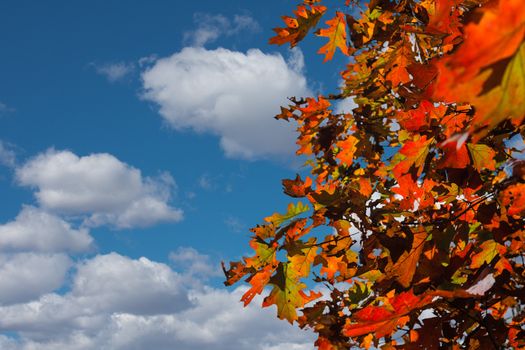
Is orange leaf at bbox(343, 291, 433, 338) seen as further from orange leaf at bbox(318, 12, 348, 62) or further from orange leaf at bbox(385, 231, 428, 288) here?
orange leaf at bbox(318, 12, 348, 62)

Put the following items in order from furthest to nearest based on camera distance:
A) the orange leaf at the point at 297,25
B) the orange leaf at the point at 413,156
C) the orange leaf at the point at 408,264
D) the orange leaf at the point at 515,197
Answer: the orange leaf at the point at 297,25 → the orange leaf at the point at 413,156 → the orange leaf at the point at 408,264 → the orange leaf at the point at 515,197

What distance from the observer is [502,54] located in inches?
37.2

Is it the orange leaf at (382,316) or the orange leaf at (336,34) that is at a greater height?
the orange leaf at (336,34)

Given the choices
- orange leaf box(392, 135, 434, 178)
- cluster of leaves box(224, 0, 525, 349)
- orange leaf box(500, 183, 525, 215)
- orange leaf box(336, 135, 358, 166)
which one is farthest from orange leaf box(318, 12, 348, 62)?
orange leaf box(500, 183, 525, 215)

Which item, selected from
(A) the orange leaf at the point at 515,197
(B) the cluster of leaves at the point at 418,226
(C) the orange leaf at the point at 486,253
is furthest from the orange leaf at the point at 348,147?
(A) the orange leaf at the point at 515,197

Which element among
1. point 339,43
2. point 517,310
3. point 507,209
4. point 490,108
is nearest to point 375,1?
point 339,43

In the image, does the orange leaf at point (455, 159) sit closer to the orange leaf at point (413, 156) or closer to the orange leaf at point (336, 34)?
the orange leaf at point (413, 156)

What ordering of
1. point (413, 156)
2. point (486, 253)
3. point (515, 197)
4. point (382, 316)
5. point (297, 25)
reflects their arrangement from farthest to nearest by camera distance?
point (297, 25) → point (486, 253) → point (413, 156) → point (515, 197) → point (382, 316)

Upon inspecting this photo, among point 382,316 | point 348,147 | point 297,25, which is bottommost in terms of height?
point 382,316

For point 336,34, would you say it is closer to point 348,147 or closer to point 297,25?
point 297,25

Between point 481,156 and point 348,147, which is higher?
point 348,147

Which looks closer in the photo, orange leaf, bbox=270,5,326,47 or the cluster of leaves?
the cluster of leaves

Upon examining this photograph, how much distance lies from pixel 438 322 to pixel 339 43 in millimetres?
2530

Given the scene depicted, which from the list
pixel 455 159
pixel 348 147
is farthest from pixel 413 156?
pixel 348 147
